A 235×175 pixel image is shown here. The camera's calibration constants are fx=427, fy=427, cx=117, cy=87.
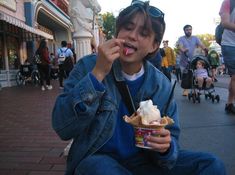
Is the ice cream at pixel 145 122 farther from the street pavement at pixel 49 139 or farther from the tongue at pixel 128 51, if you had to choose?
the street pavement at pixel 49 139

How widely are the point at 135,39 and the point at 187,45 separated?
8360 mm

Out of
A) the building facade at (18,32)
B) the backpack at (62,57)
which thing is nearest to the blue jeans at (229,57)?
the backpack at (62,57)

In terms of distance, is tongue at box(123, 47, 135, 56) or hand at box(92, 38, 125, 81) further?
tongue at box(123, 47, 135, 56)

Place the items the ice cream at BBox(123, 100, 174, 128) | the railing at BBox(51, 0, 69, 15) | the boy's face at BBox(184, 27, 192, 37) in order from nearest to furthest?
the ice cream at BBox(123, 100, 174, 128) < the boy's face at BBox(184, 27, 192, 37) < the railing at BBox(51, 0, 69, 15)

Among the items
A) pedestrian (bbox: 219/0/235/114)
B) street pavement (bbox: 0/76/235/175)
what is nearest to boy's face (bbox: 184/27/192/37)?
street pavement (bbox: 0/76/235/175)

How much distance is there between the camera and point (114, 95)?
2195 millimetres

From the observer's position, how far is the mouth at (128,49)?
219 centimetres

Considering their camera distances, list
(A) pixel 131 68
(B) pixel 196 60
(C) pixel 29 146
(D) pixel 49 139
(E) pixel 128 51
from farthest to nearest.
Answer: (B) pixel 196 60 → (D) pixel 49 139 → (C) pixel 29 146 → (A) pixel 131 68 → (E) pixel 128 51

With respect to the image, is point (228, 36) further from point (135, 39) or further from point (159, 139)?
point (159, 139)

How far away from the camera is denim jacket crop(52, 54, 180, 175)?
6.57ft

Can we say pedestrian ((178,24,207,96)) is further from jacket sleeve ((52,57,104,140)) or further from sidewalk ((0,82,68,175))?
jacket sleeve ((52,57,104,140))

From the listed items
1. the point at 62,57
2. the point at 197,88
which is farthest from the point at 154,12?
the point at 62,57

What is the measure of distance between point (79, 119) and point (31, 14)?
20.8 meters

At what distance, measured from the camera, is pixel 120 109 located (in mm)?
2230
